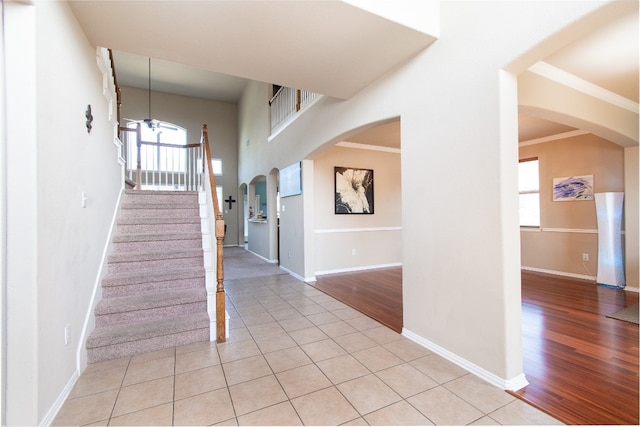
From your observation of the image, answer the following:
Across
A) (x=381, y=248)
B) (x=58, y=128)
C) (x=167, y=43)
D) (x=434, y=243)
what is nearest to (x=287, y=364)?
(x=434, y=243)

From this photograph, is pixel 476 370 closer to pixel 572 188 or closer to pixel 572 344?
pixel 572 344

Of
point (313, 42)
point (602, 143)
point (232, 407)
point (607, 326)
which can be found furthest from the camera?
point (602, 143)

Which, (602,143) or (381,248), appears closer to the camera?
(602,143)

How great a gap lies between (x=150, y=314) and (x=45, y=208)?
58.8 inches

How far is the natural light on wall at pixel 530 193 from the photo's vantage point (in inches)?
214

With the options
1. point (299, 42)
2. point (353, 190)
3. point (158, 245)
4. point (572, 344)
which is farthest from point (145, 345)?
point (353, 190)

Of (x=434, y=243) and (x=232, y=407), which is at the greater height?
(x=434, y=243)

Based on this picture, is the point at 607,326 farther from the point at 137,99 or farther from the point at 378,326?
the point at 137,99

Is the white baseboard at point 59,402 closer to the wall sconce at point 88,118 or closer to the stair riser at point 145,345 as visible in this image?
the stair riser at point 145,345

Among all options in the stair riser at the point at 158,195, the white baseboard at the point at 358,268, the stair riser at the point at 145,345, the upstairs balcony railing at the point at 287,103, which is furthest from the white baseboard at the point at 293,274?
the upstairs balcony railing at the point at 287,103

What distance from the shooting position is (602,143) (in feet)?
14.8

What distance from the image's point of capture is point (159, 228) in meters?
3.79

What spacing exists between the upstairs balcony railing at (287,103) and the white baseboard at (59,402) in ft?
13.9

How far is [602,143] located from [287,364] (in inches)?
229
